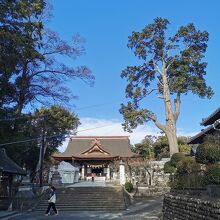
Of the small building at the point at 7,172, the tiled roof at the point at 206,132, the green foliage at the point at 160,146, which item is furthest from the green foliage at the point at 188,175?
the green foliage at the point at 160,146

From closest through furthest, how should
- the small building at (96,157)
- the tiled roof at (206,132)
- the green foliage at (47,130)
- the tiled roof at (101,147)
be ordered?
the tiled roof at (206,132) < the green foliage at (47,130) < the small building at (96,157) < the tiled roof at (101,147)

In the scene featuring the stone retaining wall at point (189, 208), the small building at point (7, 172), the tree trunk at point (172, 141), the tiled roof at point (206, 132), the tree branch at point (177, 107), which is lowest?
the stone retaining wall at point (189, 208)

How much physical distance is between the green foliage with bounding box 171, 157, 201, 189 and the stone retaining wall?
57 centimetres

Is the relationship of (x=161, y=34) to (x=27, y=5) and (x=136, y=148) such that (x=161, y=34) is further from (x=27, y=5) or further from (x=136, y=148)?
(x=136, y=148)

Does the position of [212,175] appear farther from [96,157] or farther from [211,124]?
[96,157]

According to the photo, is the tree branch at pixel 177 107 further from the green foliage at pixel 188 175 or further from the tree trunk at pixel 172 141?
the green foliage at pixel 188 175

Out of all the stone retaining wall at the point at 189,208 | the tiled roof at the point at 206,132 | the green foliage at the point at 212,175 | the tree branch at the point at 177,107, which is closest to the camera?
the stone retaining wall at the point at 189,208

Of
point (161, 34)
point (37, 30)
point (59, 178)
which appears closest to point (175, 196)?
point (37, 30)

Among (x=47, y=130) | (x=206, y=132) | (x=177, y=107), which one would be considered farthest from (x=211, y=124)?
(x=47, y=130)

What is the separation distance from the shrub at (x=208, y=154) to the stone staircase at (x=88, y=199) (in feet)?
47.0

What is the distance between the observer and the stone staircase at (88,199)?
1084 inches

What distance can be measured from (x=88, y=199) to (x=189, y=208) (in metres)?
Answer: 17.8

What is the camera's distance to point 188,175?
1553 cm

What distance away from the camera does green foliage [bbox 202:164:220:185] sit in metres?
12.0
